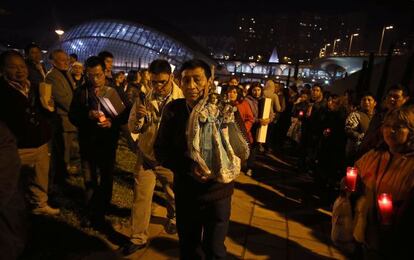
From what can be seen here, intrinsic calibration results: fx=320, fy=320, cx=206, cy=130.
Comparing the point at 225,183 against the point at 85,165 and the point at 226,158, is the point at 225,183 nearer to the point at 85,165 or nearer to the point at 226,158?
the point at 226,158

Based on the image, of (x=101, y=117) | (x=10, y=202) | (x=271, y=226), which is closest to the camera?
(x=10, y=202)

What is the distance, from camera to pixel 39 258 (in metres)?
3.21

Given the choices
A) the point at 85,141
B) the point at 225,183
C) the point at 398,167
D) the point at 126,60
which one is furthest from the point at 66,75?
the point at 126,60

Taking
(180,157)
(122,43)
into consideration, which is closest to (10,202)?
(180,157)

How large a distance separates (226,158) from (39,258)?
228cm

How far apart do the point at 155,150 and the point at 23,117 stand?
1611 mm

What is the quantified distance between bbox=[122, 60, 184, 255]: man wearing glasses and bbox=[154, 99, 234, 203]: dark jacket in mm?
670

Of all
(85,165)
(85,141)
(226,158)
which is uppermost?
(226,158)

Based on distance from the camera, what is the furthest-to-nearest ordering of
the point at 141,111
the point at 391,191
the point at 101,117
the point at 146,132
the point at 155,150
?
the point at 101,117, the point at 146,132, the point at 141,111, the point at 155,150, the point at 391,191

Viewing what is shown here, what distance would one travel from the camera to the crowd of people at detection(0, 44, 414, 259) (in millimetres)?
2156

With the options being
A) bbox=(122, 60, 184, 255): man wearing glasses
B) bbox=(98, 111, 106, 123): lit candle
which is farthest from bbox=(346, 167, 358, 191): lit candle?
bbox=(98, 111, 106, 123): lit candle

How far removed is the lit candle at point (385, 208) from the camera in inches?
81.9

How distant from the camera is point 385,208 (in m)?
2.09

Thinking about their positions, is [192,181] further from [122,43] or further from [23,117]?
[122,43]
